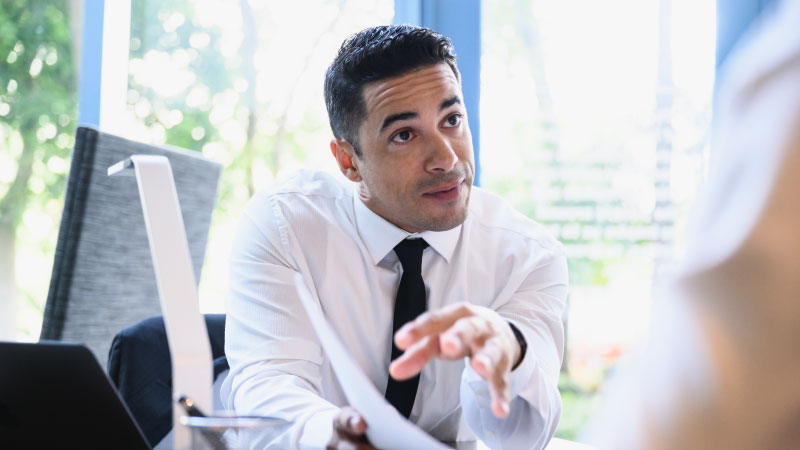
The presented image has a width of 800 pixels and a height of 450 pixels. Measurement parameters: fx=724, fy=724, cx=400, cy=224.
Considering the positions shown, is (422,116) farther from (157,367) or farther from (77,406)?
(77,406)

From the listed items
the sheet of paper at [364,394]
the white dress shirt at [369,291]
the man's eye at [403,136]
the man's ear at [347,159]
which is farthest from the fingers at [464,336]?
the man's ear at [347,159]

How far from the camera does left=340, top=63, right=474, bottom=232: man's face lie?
166cm

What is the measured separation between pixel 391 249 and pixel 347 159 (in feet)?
1.01

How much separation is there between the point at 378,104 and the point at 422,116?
12 cm

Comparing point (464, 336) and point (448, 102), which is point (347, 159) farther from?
point (464, 336)

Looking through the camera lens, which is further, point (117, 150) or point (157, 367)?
point (117, 150)

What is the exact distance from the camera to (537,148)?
2.84 meters

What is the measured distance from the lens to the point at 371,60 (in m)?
1.74

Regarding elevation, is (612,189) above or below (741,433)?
above

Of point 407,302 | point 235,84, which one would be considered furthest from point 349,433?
point 235,84

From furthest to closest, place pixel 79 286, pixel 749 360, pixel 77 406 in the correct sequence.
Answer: pixel 79 286 < pixel 77 406 < pixel 749 360

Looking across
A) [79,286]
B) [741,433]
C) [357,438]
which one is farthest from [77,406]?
[79,286]

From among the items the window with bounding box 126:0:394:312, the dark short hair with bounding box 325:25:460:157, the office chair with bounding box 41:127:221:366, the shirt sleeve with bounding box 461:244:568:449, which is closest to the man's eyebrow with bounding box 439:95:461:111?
the dark short hair with bounding box 325:25:460:157

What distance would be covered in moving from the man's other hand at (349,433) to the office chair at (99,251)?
928 mm
